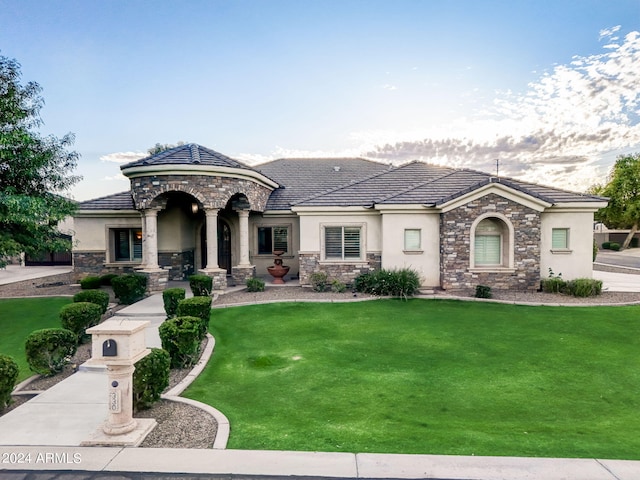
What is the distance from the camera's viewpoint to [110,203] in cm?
1803

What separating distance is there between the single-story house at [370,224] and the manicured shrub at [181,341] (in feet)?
24.9

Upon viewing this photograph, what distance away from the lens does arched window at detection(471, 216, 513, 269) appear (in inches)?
594

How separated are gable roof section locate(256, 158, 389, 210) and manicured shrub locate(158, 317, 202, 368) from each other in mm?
11870

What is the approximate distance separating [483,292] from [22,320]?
16496 millimetres

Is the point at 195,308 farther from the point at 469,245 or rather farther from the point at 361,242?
the point at 469,245

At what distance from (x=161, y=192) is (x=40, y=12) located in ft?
24.0

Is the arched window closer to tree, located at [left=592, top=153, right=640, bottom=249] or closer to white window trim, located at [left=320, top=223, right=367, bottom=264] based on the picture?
white window trim, located at [left=320, top=223, right=367, bottom=264]

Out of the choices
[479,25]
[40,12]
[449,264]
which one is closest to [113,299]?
[40,12]

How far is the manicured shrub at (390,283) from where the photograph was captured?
14.1m

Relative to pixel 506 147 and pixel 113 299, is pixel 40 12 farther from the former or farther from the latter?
pixel 506 147

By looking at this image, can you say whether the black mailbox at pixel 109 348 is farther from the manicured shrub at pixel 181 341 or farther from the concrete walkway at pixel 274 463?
the manicured shrub at pixel 181 341

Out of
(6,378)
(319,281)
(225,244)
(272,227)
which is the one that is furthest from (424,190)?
(6,378)

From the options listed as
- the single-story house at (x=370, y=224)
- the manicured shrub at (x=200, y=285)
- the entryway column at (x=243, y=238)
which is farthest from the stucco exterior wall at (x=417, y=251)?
the manicured shrub at (x=200, y=285)

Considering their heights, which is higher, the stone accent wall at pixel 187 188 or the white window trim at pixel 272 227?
the stone accent wall at pixel 187 188
